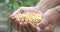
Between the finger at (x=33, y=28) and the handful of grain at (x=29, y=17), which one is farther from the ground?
the handful of grain at (x=29, y=17)

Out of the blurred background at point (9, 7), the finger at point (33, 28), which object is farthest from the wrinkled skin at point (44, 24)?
the blurred background at point (9, 7)

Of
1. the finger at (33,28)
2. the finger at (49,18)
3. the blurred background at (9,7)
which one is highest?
the blurred background at (9,7)

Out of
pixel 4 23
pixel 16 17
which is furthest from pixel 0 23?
pixel 16 17

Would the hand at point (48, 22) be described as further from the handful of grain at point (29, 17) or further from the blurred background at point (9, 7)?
the blurred background at point (9, 7)

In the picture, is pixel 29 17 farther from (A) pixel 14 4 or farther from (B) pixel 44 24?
(A) pixel 14 4

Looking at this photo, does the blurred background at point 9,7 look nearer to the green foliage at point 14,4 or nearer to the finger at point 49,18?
the green foliage at point 14,4

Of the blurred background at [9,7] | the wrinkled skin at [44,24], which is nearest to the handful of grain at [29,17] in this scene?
the wrinkled skin at [44,24]

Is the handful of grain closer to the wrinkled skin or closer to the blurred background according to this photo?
the wrinkled skin

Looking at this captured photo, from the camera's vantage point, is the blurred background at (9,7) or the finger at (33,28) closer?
the finger at (33,28)
